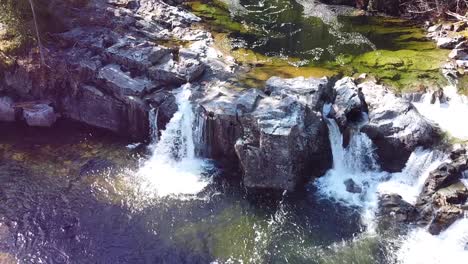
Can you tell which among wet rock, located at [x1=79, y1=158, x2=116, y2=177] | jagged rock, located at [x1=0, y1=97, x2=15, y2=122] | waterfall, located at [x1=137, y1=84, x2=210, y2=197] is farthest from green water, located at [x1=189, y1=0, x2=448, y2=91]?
jagged rock, located at [x1=0, y1=97, x2=15, y2=122]

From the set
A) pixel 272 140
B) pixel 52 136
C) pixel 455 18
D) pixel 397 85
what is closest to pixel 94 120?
pixel 52 136

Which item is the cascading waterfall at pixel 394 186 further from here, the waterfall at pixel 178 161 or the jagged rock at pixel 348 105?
the waterfall at pixel 178 161

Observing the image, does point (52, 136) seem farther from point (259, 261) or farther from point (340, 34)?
point (340, 34)

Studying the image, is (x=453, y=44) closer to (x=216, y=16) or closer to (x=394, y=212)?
→ (x=394, y=212)

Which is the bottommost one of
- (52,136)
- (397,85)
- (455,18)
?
(52,136)

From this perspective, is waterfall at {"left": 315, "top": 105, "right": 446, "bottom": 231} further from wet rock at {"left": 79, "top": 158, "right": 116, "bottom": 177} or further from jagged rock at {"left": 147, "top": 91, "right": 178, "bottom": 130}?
wet rock at {"left": 79, "top": 158, "right": 116, "bottom": 177}

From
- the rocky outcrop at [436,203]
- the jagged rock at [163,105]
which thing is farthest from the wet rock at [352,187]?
the jagged rock at [163,105]

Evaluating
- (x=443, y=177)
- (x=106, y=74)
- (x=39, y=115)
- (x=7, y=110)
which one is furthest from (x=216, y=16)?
(x=443, y=177)
